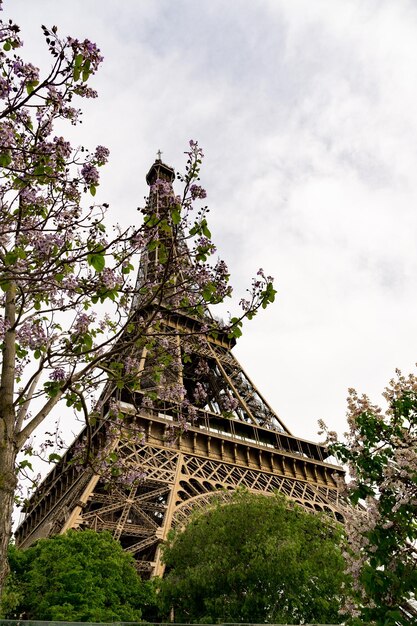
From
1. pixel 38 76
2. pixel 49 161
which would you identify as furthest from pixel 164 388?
pixel 38 76

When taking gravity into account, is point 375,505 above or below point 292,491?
below

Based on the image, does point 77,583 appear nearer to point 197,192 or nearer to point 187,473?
point 187,473

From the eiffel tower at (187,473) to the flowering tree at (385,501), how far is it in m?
6.93

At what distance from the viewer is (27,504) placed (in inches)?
316

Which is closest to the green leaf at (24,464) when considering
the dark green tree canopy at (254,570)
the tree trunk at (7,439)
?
the tree trunk at (7,439)

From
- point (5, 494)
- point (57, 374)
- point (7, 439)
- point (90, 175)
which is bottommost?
point (5, 494)

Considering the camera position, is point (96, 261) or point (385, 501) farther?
point (385, 501)

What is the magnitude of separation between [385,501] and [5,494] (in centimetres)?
594

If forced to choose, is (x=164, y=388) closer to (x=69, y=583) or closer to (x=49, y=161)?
(x=49, y=161)

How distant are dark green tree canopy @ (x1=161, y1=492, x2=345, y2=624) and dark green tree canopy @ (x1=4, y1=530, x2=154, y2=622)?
1.57m

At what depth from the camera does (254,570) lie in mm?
15969

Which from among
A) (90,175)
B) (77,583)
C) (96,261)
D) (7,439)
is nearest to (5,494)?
(7,439)

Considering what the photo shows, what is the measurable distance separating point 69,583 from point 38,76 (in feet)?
55.2

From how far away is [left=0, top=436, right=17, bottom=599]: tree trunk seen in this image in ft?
18.0
